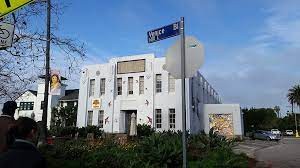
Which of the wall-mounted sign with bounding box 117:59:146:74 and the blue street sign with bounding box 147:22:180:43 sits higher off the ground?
the wall-mounted sign with bounding box 117:59:146:74

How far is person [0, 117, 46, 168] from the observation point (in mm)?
3189

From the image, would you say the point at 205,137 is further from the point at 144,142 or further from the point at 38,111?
the point at 38,111

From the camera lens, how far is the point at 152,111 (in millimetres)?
38500

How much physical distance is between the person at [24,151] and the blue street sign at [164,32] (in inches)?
136

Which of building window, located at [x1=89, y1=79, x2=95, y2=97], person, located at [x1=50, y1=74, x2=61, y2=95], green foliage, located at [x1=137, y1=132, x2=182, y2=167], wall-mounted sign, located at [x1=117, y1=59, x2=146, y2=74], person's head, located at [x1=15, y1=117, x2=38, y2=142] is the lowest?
green foliage, located at [x1=137, y1=132, x2=182, y2=167]

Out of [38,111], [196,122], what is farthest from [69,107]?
[196,122]

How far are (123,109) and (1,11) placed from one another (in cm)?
3679

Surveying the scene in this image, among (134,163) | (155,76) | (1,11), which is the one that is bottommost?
(134,163)

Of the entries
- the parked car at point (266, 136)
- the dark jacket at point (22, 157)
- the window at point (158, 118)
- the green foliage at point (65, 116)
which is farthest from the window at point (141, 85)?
the dark jacket at point (22, 157)

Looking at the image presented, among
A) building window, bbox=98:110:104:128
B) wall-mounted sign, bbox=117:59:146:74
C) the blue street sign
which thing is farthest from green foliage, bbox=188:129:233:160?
building window, bbox=98:110:104:128

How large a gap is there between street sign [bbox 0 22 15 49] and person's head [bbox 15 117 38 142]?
145cm

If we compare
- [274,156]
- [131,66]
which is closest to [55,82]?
[131,66]

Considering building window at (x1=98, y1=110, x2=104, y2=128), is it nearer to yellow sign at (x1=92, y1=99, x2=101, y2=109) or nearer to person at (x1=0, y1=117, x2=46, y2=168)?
yellow sign at (x1=92, y1=99, x2=101, y2=109)

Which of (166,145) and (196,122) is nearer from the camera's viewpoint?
(166,145)
